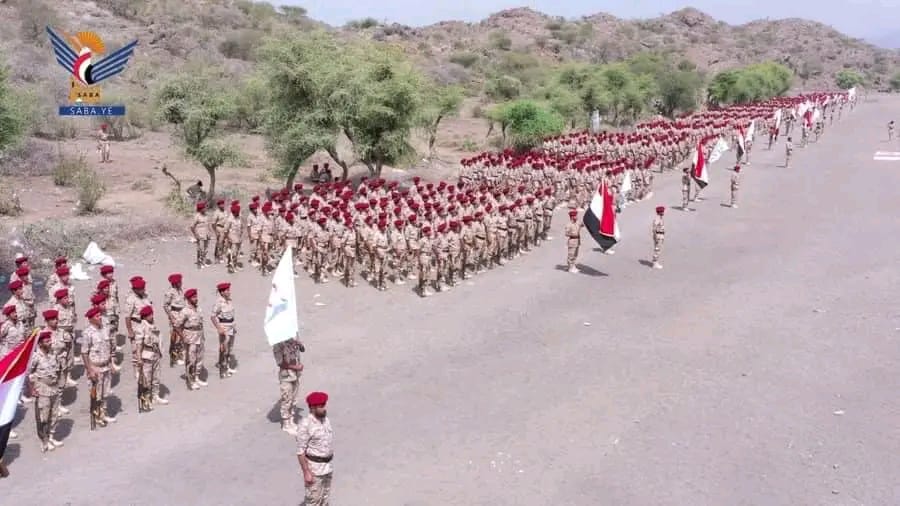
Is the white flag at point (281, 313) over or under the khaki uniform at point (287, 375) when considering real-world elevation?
over

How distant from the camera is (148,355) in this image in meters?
9.38

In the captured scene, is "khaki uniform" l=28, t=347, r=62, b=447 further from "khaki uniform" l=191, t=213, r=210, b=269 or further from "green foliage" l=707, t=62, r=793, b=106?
"green foliage" l=707, t=62, r=793, b=106

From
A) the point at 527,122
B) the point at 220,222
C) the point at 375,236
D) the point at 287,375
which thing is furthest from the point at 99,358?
the point at 527,122

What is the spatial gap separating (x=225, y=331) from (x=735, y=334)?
819 centimetres

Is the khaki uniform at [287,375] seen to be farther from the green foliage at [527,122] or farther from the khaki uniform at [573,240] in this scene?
the green foliage at [527,122]

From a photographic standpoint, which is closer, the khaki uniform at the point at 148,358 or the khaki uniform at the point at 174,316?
the khaki uniform at the point at 148,358

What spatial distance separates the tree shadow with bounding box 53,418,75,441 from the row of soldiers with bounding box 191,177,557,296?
625 cm


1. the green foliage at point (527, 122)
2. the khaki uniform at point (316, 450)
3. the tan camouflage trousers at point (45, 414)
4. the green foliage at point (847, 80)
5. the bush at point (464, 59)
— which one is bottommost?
the tan camouflage trousers at point (45, 414)

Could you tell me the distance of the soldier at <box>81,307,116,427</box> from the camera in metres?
8.93

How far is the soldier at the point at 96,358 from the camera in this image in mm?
8930

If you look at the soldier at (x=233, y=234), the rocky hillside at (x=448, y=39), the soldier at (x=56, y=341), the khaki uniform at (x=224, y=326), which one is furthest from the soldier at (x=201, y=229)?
the rocky hillside at (x=448, y=39)

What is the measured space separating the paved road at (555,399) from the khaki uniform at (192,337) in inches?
10.2

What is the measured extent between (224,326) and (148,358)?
1146 millimetres

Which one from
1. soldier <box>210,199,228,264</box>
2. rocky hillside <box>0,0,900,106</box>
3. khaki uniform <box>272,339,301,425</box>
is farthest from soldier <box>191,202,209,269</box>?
rocky hillside <box>0,0,900,106</box>
